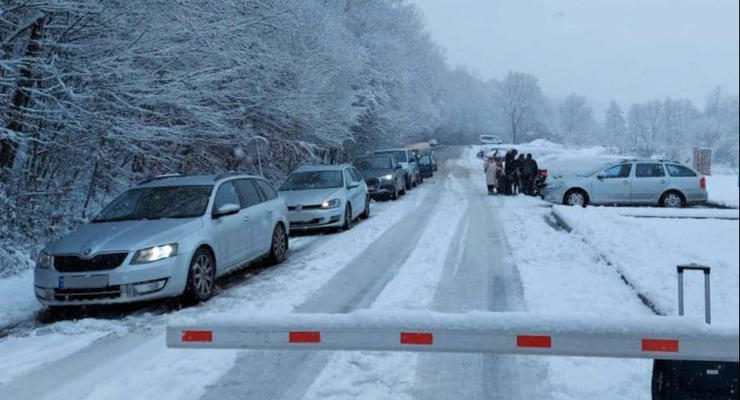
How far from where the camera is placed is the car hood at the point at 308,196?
13578mm

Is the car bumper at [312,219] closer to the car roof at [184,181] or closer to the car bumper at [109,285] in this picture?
the car roof at [184,181]

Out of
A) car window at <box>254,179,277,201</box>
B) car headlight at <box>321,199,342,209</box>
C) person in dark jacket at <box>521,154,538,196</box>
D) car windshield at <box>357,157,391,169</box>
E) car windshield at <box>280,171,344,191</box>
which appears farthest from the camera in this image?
car windshield at <box>357,157,391,169</box>

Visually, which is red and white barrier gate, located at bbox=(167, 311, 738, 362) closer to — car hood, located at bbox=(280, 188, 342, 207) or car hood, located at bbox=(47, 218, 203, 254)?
car hood, located at bbox=(47, 218, 203, 254)

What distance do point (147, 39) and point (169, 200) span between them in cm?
387

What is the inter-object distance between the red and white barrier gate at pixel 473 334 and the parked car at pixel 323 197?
1052cm

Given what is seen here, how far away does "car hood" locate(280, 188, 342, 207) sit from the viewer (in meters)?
13.6

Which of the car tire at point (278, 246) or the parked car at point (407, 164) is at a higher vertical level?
the parked car at point (407, 164)

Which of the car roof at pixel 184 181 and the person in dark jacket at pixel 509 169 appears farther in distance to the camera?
the person in dark jacket at pixel 509 169

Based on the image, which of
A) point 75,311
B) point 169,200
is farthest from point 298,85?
point 75,311

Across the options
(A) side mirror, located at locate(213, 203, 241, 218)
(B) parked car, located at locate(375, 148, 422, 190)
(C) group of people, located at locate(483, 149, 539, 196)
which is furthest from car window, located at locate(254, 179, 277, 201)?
(B) parked car, located at locate(375, 148, 422, 190)

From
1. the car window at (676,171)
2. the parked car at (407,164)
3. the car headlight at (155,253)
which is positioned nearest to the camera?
the car headlight at (155,253)

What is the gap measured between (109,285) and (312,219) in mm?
7157

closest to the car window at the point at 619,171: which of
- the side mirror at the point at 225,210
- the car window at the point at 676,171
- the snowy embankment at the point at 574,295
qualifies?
the car window at the point at 676,171

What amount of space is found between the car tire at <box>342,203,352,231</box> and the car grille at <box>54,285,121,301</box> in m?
7.77
